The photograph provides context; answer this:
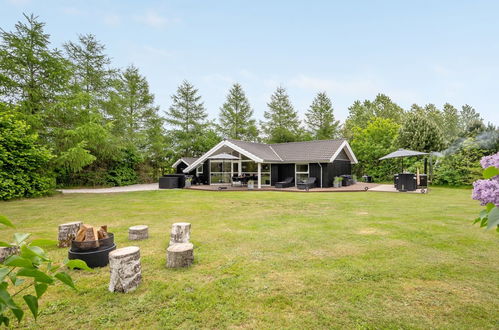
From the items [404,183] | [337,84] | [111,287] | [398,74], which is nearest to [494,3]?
[404,183]

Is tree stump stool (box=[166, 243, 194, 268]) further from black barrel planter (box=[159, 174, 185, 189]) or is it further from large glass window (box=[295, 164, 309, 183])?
large glass window (box=[295, 164, 309, 183])

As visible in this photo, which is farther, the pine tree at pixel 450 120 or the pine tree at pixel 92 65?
the pine tree at pixel 450 120

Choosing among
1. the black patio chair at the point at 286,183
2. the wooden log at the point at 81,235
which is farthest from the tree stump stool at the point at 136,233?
the black patio chair at the point at 286,183

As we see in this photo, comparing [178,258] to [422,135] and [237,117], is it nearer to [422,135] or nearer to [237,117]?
[422,135]

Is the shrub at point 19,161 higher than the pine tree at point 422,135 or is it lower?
lower

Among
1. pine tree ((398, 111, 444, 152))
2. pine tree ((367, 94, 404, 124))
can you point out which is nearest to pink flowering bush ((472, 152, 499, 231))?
pine tree ((398, 111, 444, 152))

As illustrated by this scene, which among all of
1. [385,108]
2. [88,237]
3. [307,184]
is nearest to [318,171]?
[307,184]

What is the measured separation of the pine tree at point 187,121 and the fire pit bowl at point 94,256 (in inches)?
933

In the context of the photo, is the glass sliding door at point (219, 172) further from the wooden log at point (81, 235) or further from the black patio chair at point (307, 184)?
the wooden log at point (81, 235)

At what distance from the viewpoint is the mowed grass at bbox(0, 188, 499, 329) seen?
259cm

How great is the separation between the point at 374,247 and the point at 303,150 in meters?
14.1

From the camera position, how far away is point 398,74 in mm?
19828

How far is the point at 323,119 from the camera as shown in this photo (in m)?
32.1

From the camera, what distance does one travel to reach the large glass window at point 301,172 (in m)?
16.9
